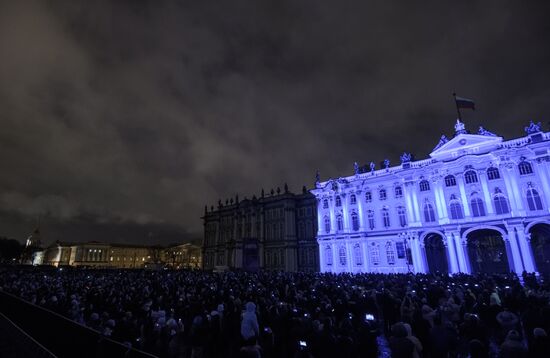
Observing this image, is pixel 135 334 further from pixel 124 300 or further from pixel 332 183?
pixel 332 183

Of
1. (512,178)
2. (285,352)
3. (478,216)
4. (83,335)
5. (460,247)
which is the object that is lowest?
(285,352)

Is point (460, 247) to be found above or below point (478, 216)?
below

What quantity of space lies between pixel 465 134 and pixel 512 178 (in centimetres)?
721

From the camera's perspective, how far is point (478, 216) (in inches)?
1358

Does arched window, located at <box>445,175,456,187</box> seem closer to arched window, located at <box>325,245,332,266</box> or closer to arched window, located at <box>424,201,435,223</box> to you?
arched window, located at <box>424,201,435,223</box>

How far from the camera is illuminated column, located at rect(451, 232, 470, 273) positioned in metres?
34.1

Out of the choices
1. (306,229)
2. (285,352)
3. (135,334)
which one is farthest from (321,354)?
(306,229)

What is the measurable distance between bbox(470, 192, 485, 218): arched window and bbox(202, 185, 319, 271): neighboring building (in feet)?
80.5

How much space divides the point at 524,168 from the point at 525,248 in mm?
8800

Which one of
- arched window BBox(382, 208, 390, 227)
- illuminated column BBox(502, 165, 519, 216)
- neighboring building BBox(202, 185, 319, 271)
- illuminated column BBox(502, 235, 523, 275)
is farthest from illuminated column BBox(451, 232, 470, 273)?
neighboring building BBox(202, 185, 319, 271)

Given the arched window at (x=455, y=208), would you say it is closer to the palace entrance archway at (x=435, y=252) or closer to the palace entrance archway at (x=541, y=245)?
the palace entrance archway at (x=435, y=252)

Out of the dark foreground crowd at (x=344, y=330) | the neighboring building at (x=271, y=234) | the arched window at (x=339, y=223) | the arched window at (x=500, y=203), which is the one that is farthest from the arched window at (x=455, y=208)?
the dark foreground crowd at (x=344, y=330)

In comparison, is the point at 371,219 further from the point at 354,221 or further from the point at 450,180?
the point at 450,180

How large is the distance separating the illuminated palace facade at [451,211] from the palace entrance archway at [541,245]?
0.08m
